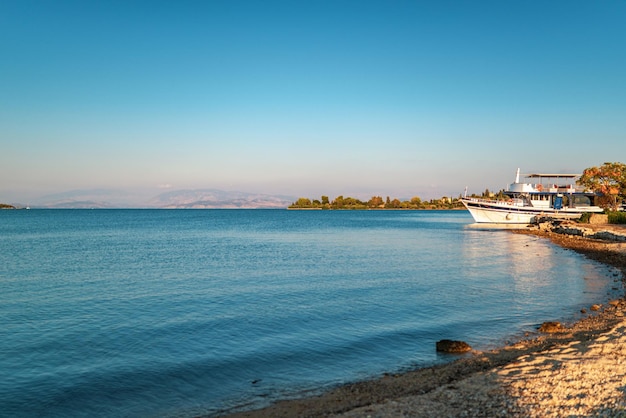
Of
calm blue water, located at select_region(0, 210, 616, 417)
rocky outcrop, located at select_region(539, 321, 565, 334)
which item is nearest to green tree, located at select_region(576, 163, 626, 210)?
calm blue water, located at select_region(0, 210, 616, 417)

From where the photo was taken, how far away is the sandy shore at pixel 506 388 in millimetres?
8555

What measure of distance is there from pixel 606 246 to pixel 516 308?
28.0m

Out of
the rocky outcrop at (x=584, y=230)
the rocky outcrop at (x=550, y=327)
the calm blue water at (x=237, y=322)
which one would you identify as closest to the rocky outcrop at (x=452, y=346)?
the calm blue water at (x=237, y=322)

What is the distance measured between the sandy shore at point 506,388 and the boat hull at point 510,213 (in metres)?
71.3

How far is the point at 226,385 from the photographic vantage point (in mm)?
11781

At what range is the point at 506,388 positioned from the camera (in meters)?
9.81

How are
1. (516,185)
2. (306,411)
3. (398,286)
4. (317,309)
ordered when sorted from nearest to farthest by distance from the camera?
(306,411) < (317,309) < (398,286) < (516,185)

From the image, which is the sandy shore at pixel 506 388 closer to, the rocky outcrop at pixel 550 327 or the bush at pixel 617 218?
the rocky outcrop at pixel 550 327

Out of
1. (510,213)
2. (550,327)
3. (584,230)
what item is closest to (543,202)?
(510,213)

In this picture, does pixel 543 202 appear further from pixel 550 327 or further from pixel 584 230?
pixel 550 327

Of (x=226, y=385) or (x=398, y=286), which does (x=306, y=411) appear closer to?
(x=226, y=385)

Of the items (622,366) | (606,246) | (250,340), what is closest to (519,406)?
(622,366)

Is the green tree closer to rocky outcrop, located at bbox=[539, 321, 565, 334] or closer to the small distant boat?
the small distant boat

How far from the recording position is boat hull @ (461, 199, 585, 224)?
259ft
